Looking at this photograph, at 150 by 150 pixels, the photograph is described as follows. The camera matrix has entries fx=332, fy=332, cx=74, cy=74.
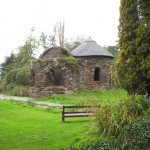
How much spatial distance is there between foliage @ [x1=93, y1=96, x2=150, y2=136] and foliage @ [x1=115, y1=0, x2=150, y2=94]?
6.91ft

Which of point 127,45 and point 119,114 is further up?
point 127,45

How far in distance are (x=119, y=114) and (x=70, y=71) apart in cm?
1755

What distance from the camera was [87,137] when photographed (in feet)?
33.4

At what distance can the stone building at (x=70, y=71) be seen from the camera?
27.2 metres

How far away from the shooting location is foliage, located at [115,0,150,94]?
Answer: 43.2 ft

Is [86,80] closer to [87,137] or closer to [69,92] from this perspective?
[69,92]

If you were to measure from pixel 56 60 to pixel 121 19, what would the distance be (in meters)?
13.5

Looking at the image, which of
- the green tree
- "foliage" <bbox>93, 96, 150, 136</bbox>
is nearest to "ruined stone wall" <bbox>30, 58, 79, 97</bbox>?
"foliage" <bbox>93, 96, 150, 136</bbox>

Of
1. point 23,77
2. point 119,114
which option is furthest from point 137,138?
point 23,77

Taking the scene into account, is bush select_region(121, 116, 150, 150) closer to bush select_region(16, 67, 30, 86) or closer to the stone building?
the stone building

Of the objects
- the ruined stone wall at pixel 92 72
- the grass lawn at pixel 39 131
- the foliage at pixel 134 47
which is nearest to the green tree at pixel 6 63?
the ruined stone wall at pixel 92 72

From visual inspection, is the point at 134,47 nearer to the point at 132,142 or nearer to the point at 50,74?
the point at 132,142

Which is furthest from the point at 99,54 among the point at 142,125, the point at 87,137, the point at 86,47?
the point at 142,125

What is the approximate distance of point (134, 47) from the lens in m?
13.5
